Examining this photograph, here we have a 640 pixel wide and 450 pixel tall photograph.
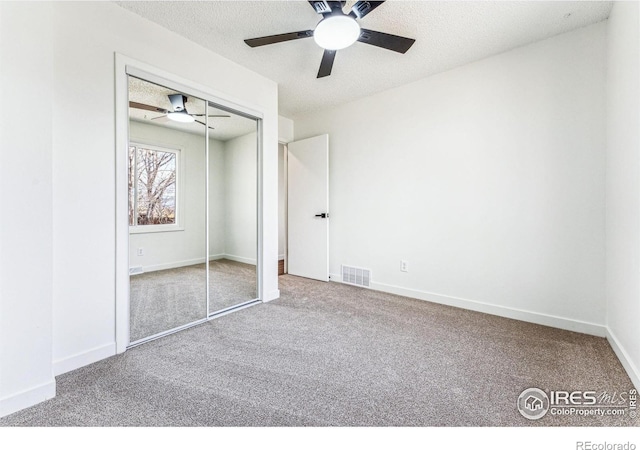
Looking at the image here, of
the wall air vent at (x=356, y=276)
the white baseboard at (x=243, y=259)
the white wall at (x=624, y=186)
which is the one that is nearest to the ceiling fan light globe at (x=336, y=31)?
the white wall at (x=624, y=186)

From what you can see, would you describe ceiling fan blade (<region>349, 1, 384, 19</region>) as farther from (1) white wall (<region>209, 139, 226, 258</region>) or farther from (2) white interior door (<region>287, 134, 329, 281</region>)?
(2) white interior door (<region>287, 134, 329, 281</region>)

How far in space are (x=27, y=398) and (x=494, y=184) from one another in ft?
12.4

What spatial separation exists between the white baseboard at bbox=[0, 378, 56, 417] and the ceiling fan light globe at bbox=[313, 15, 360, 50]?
8.91 ft

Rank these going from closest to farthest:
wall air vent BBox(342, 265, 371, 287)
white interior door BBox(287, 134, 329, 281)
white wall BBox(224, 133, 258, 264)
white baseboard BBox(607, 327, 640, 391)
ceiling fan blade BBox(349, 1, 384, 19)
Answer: white baseboard BBox(607, 327, 640, 391) → ceiling fan blade BBox(349, 1, 384, 19) → white wall BBox(224, 133, 258, 264) → wall air vent BBox(342, 265, 371, 287) → white interior door BBox(287, 134, 329, 281)

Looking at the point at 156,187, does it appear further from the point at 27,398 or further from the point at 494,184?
the point at 494,184

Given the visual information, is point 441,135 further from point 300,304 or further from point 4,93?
point 4,93

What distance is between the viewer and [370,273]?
3754 millimetres

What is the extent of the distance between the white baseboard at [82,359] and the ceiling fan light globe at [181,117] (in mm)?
1975

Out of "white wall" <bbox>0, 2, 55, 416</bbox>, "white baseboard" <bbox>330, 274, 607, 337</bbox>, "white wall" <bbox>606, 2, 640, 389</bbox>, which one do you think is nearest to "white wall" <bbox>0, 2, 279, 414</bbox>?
"white wall" <bbox>0, 2, 55, 416</bbox>

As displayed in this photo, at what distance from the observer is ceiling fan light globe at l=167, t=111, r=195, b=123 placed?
8.60 ft

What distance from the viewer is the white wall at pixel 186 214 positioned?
107 inches

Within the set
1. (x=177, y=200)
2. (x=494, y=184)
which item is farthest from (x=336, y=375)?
(x=494, y=184)
